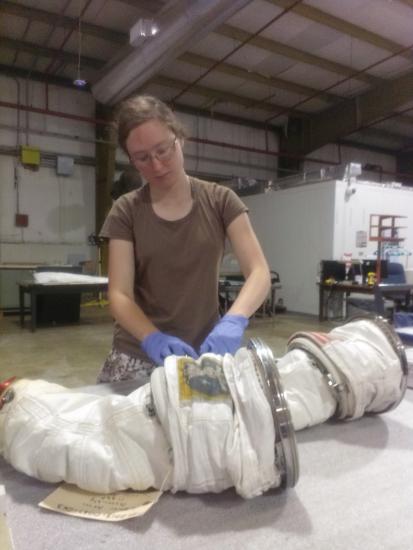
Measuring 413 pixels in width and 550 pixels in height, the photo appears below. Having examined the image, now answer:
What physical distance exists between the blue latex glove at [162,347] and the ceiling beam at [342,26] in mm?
4342

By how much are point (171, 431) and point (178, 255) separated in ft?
1.82

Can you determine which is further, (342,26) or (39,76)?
(39,76)

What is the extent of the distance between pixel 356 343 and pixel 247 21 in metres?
4.75

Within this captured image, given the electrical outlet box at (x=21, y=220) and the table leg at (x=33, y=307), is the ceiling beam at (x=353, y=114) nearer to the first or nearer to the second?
the electrical outlet box at (x=21, y=220)

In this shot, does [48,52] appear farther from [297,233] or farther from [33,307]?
[297,233]

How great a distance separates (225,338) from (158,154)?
46cm

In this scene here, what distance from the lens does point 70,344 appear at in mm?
4020

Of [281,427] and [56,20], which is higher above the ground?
[56,20]

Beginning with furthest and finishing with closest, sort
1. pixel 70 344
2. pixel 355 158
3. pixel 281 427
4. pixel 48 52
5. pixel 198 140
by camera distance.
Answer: pixel 355 158, pixel 198 140, pixel 48 52, pixel 70 344, pixel 281 427

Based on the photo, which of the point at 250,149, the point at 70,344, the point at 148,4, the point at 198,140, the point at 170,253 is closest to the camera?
the point at 170,253

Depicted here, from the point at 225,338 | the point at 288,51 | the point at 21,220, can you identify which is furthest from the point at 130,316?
the point at 21,220

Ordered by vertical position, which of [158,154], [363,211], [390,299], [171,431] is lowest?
[390,299]

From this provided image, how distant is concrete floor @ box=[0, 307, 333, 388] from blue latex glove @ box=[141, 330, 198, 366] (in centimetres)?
159

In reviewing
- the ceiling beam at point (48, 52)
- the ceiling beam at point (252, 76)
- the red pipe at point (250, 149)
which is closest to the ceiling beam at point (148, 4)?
the ceiling beam at point (252, 76)
